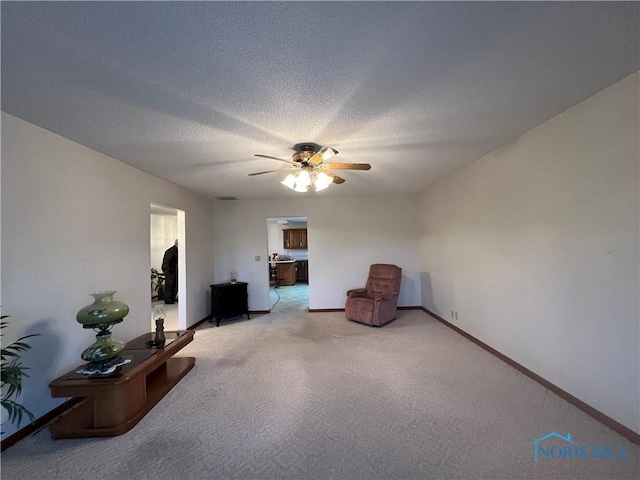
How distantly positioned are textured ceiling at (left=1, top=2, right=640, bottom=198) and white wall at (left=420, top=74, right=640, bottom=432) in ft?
0.94

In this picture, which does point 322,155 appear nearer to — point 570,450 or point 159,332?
point 159,332

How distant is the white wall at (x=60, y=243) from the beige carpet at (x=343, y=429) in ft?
2.31

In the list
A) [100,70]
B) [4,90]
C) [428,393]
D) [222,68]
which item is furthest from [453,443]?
[4,90]

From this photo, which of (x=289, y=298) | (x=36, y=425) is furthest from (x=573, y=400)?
(x=289, y=298)

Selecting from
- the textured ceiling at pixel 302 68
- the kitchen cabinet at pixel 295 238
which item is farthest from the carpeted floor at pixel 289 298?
the textured ceiling at pixel 302 68

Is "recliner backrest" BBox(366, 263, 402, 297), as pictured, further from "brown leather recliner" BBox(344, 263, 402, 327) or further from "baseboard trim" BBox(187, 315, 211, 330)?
"baseboard trim" BBox(187, 315, 211, 330)

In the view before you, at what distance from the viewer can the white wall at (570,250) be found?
5.44 feet

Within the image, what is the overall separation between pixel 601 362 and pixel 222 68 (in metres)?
3.28

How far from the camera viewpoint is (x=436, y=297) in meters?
4.40

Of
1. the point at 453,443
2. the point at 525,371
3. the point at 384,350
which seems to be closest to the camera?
the point at 453,443

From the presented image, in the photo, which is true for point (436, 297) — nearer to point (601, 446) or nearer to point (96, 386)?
point (601, 446)

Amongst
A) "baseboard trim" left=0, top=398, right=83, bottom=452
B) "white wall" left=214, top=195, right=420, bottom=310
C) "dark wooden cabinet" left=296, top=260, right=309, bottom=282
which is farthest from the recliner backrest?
"dark wooden cabinet" left=296, top=260, right=309, bottom=282

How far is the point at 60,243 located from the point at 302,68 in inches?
99.0

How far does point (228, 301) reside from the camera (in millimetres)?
4543
